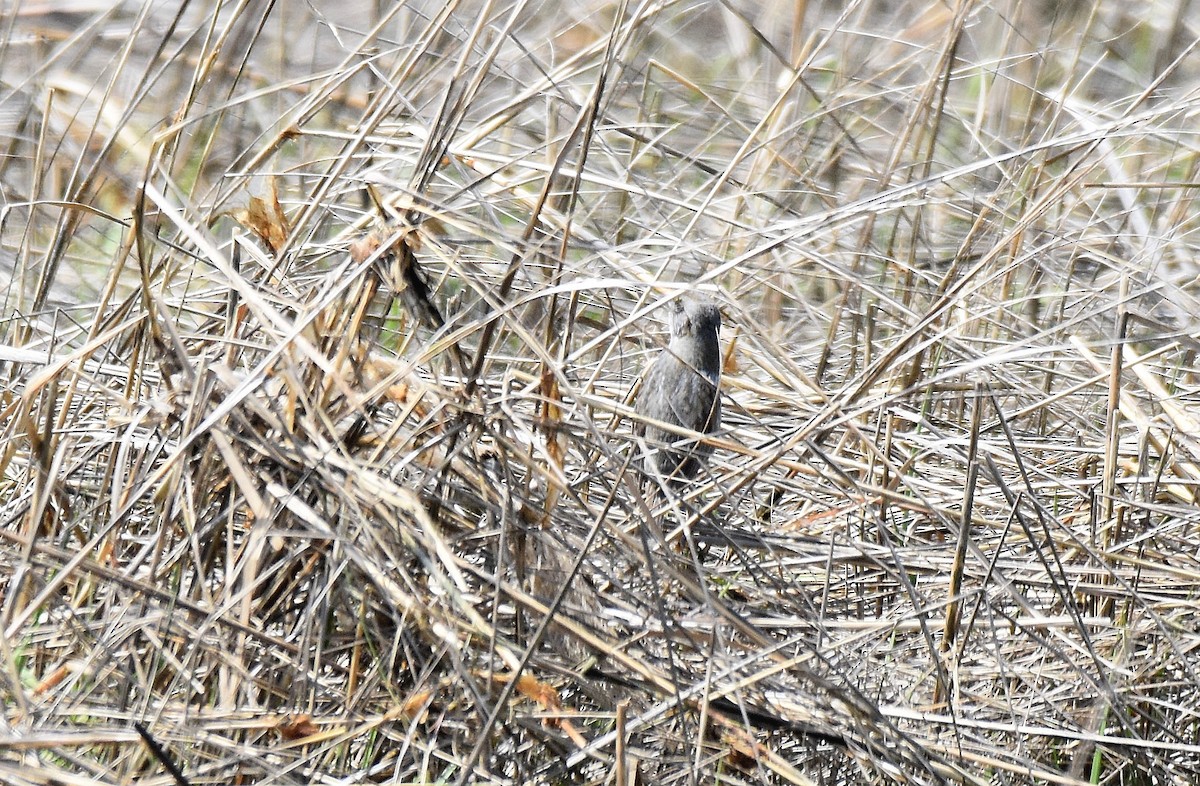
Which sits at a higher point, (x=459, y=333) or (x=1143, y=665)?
(x=459, y=333)

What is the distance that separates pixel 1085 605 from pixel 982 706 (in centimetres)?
35

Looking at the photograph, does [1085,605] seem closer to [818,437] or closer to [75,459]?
[818,437]

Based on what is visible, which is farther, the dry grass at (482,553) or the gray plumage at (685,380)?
the gray plumage at (685,380)

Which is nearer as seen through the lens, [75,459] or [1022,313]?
[75,459]

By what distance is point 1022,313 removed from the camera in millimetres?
3342

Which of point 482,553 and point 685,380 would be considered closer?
point 482,553

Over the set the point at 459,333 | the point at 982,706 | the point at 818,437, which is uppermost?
the point at 459,333

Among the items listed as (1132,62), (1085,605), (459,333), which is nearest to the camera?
(459,333)

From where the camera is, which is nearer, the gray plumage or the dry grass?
the dry grass

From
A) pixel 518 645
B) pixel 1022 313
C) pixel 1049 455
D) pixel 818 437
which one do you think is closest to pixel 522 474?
pixel 518 645

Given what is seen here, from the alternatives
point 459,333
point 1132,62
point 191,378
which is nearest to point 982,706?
point 459,333

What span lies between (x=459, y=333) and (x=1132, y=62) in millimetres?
4695

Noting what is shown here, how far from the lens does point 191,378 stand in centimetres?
188

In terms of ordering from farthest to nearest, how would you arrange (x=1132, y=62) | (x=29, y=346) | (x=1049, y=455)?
(x=1132, y=62) < (x=1049, y=455) < (x=29, y=346)
